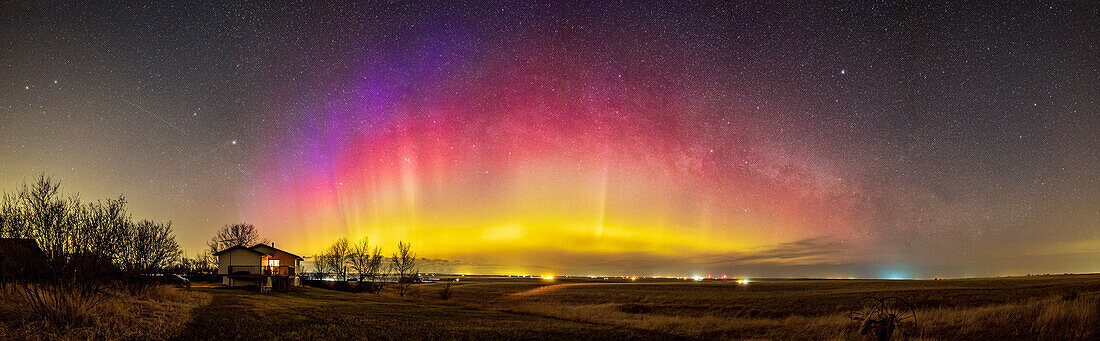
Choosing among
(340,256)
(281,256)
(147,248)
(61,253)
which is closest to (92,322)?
(61,253)

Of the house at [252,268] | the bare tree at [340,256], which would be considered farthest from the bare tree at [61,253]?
the bare tree at [340,256]

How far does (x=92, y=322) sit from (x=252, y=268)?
4411 centimetres

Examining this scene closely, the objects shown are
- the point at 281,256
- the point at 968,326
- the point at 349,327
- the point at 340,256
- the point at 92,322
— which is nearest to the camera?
the point at 92,322

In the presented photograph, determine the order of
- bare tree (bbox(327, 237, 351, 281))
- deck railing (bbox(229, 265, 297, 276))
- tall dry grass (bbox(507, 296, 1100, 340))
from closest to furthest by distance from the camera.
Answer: tall dry grass (bbox(507, 296, 1100, 340)) < deck railing (bbox(229, 265, 297, 276)) < bare tree (bbox(327, 237, 351, 281))

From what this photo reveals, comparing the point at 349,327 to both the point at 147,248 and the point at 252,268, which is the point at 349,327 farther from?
the point at 252,268

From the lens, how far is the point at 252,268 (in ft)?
190

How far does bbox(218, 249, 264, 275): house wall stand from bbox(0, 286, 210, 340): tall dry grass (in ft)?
129

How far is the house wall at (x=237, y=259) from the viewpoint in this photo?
193 feet

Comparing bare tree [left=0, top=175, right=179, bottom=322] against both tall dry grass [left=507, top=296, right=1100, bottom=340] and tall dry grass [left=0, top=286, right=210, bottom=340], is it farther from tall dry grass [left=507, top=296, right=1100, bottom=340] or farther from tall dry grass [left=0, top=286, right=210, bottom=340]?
tall dry grass [left=507, top=296, right=1100, bottom=340]

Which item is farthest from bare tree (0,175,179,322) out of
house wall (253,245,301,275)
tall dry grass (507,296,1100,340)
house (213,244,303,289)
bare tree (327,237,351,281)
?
bare tree (327,237,351,281)

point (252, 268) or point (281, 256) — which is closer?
point (252, 268)

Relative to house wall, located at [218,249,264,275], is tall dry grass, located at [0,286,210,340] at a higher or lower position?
higher

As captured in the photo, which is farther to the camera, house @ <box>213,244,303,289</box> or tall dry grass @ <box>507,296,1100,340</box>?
house @ <box>213,244,303,289</box>

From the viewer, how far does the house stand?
5503 centimetres
